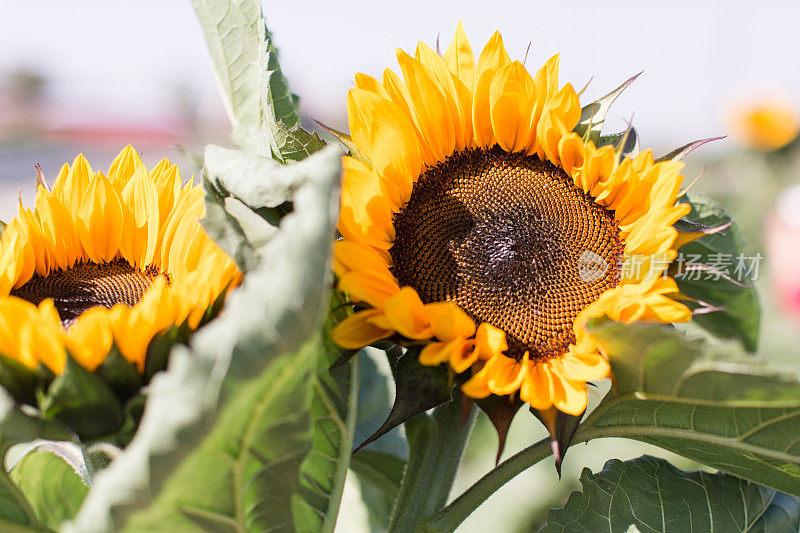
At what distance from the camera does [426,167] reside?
640 mm

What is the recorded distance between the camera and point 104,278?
0.58 metres

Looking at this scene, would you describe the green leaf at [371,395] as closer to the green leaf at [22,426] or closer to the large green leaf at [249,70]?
the large green leaf at [249,70]

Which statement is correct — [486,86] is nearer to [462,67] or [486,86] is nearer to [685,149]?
[462,67]

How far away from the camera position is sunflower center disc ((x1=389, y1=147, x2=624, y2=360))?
0.58 metres

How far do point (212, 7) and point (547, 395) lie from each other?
0.45 metres

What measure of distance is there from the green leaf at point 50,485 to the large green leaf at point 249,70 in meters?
0.32

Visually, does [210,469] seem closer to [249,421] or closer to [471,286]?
[249,421]

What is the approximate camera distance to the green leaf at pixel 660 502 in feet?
2.04

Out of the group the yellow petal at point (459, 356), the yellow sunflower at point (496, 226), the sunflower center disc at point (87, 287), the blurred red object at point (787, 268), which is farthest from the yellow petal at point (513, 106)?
the blurred red object at point (787, 268)

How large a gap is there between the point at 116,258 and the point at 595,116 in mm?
442

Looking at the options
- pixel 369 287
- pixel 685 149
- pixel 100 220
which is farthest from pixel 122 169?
pixel 685 149

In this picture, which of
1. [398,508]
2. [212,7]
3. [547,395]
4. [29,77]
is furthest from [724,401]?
[29,77]

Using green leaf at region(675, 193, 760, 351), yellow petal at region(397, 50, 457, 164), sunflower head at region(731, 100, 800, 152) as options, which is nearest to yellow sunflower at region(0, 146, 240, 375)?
yellow petal at region(397, 50, 457, 164)

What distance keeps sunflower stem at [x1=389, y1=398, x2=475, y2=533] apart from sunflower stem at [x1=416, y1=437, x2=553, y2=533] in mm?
25
